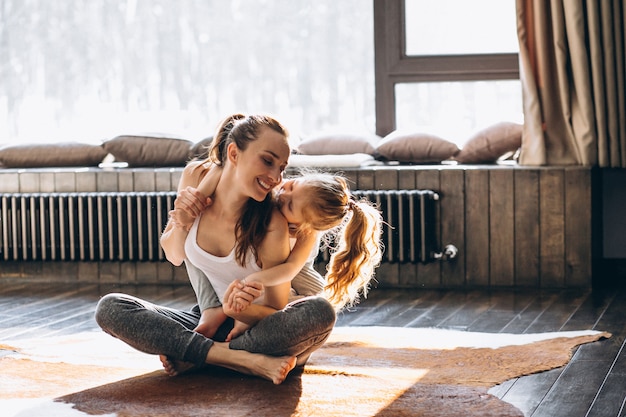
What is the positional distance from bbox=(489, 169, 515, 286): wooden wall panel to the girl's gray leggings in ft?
5.87

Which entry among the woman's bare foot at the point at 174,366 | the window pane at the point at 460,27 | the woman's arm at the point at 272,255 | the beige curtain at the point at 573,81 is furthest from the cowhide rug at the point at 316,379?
the window pane at the point at 460,27

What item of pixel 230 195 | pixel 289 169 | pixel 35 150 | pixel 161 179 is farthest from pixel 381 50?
pixel 230 195

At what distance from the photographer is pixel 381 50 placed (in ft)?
15.9

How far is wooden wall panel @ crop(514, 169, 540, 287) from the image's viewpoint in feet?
13.6

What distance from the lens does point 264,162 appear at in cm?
248

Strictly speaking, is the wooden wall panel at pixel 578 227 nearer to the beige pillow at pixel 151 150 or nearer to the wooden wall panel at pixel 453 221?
the wooden wall panel at pixel 453 221

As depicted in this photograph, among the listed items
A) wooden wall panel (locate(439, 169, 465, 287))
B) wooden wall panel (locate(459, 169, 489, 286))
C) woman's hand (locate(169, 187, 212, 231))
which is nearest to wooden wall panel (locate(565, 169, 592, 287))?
wooden wall panel (locate(459, 169, 489, 286))

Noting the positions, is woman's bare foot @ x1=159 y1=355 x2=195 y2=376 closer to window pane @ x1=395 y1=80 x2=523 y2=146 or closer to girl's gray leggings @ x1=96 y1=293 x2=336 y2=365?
girl's gray leggings @ x1=96 y1=293 x2=336 y2=365

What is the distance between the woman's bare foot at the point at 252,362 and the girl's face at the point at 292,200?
0.38m

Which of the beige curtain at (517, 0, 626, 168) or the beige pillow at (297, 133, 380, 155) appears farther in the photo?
the beige pillow at (297, 133, 380, 155)

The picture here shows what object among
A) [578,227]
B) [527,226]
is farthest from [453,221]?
[578,227]

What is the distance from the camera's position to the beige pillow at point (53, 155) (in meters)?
4.74

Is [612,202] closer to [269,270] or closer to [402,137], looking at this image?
[402,137]

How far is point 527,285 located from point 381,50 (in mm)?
1464
